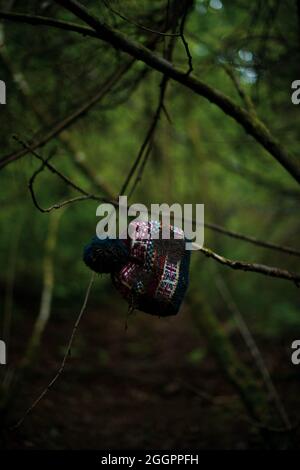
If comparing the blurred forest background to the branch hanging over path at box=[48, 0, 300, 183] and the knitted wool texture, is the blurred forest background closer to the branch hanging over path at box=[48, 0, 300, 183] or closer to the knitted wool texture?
the branch hanging over path at box=[48, 0, 300, 183]

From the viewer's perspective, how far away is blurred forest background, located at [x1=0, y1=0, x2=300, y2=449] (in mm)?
2393

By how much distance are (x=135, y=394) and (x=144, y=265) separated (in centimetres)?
411

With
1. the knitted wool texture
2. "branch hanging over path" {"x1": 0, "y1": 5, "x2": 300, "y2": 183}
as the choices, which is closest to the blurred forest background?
"branch hanging over path" {"x1": 0, "y1": 5, "x2": 300, "y2": 183}

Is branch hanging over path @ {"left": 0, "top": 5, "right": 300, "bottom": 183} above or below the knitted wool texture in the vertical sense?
above

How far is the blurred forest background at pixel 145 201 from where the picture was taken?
7.85 ft

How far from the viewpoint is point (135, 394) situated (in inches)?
202

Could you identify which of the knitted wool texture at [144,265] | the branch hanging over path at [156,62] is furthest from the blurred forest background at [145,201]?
the knitted wool texture at [144,265]

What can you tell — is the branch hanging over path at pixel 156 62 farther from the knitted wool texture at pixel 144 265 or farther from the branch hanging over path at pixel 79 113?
the knitted wool texture at pixel 144 265

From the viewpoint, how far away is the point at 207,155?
280 inches

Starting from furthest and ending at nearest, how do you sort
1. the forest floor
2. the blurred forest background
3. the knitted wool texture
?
1. the forest floor
2. the blurred forest background
3. the knitted wool texture

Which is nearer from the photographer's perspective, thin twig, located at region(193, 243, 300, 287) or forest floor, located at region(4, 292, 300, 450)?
thin twig, located at region(193, 243, 300, 287)

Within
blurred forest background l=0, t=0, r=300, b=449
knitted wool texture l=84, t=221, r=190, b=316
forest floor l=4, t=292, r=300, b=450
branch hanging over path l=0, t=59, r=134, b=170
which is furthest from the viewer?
forest floor l=4, t=292, r=300, b=450

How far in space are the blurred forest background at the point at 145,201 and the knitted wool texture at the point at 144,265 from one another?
0.24 meters

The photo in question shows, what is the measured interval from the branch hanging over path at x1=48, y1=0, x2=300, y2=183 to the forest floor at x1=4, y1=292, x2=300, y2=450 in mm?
1708
